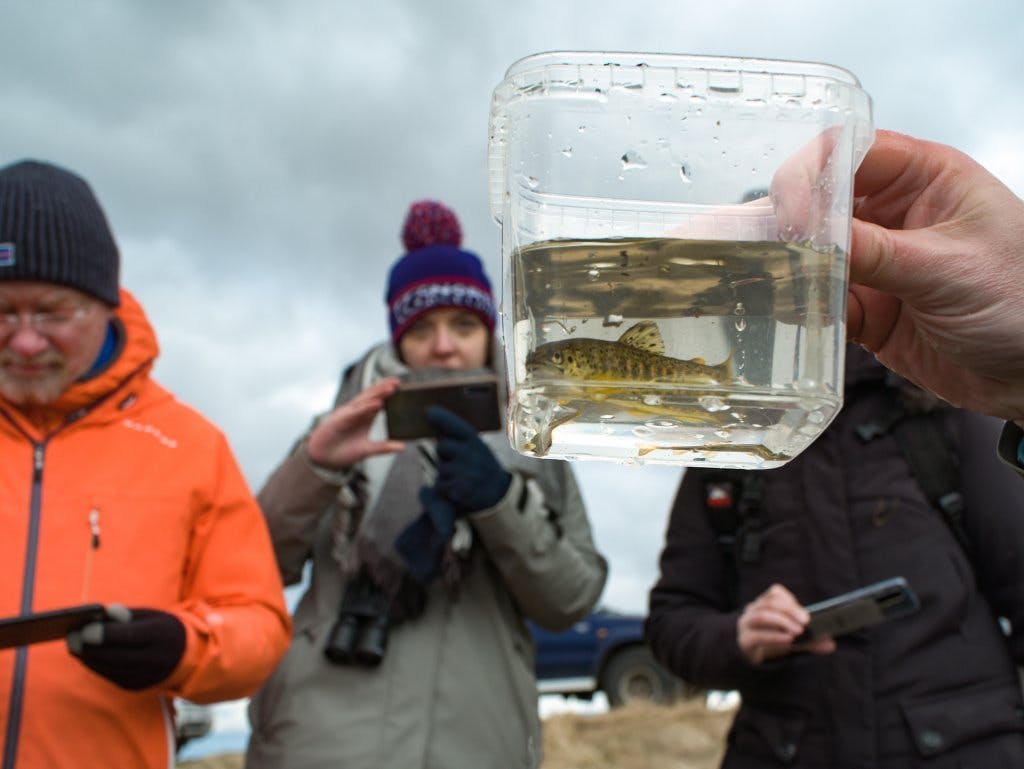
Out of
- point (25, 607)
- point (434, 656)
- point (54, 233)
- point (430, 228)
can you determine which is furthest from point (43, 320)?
point (430, 228)

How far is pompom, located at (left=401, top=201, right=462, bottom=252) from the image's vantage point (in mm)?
3566

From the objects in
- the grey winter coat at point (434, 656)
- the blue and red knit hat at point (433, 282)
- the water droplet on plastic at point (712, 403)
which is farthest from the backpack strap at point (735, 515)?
the water droplet on plastic at point (712, 403)

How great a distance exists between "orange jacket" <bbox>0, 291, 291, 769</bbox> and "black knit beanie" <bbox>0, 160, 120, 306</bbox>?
225mm

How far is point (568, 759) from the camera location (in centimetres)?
650

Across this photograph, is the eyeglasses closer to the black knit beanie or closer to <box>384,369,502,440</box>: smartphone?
the black knit beanie

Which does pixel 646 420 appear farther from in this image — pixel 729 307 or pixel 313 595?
pixel 313 595

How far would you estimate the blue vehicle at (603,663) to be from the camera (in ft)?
31.2

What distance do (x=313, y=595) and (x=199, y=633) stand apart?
731 millimetres

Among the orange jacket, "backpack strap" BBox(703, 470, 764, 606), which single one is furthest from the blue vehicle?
the orange jacket

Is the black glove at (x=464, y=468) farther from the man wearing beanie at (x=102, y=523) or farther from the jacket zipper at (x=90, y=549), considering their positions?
the jacket zipper at (x=90, y=549)

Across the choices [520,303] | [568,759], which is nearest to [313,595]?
[520,303]

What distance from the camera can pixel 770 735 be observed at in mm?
2264

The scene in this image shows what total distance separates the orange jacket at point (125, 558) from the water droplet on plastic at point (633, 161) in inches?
62.2

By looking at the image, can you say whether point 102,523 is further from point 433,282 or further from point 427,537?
point 433,282
